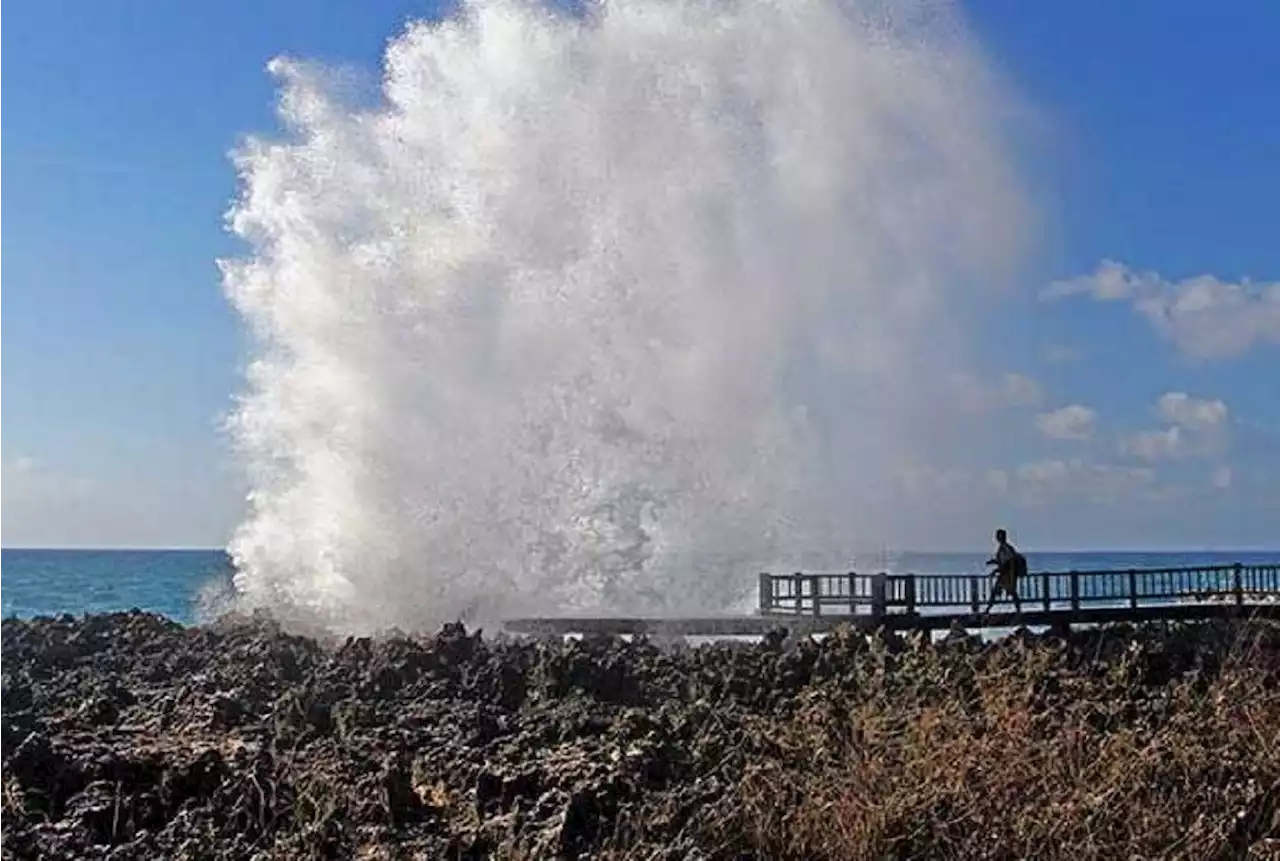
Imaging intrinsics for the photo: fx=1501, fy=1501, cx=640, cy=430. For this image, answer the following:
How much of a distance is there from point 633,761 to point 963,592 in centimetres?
1678

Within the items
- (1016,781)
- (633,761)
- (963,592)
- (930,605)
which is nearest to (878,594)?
(930,605)

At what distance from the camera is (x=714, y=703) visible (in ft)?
39.7

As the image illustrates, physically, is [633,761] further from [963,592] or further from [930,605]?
A: [963,592]

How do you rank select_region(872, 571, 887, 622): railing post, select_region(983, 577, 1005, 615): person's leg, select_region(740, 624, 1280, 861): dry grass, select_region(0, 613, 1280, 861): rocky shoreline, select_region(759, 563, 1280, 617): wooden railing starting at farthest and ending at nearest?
select_region(983, 577, 1005, 615): person's leg → select_region(759, 563, 1280, 617): wooden railing → select_region(872, 571, 887, 622): railing post → select_region(0, 613, 1280, 861): rocky shoreline → select_region(740, 624, 1280, 861): dry grass

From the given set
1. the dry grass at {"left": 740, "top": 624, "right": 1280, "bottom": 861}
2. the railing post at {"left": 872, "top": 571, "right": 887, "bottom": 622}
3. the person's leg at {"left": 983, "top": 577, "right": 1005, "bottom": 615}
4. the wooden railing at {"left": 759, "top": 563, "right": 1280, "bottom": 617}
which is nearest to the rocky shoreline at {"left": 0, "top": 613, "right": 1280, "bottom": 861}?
the dry grass at {"left": 740, "top": 624, "right": 1280, "bottom": 861}

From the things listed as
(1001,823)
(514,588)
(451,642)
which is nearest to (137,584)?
(514,588)

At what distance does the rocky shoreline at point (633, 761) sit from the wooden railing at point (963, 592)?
1036cm

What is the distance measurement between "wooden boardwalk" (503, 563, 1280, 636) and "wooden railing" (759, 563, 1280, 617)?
0.7 inches

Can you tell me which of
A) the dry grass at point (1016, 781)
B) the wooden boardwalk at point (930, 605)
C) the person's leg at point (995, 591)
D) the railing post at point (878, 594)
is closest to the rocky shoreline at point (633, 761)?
the dry grass at point (1016, 781)

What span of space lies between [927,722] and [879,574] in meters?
14.8

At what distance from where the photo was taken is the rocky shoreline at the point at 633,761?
845 cm

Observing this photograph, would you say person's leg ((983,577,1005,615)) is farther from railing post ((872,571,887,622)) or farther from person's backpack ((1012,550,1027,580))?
railing post ((872,571,887,622))

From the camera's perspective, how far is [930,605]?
2477cm

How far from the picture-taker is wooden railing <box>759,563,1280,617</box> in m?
24.2
